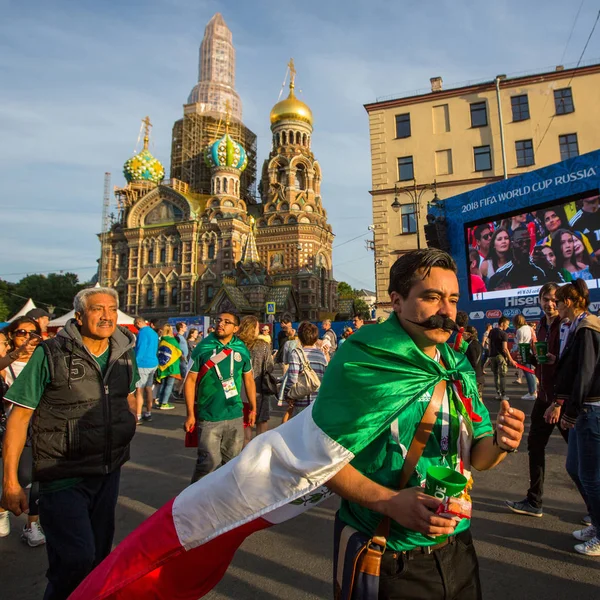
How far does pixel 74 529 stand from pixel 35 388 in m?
0.85

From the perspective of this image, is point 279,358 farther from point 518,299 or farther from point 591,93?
point 591,93

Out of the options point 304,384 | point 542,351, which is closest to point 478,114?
point 304,384

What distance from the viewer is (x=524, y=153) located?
2445cm

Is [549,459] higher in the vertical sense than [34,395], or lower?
lower

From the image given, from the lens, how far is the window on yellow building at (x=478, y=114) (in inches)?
984

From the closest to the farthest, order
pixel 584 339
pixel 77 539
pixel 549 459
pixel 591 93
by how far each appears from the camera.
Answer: pixel 77 539 < pixel 584 339 < pixel 549 459 < pixel 591 93

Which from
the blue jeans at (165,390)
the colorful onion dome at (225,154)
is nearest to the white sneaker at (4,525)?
the blue jeans at (165,390)

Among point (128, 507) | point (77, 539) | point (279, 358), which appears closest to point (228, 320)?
point (128, 507)

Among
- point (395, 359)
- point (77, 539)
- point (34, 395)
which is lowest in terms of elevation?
point (77, 539)

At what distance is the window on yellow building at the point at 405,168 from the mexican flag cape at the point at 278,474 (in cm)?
2558

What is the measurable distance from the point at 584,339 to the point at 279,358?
1094cm

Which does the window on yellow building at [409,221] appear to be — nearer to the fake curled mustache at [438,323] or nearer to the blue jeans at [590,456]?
the blue jeans at [590,456]

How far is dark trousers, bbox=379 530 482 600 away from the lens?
1614 mm

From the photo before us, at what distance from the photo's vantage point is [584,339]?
3471 millimetres
